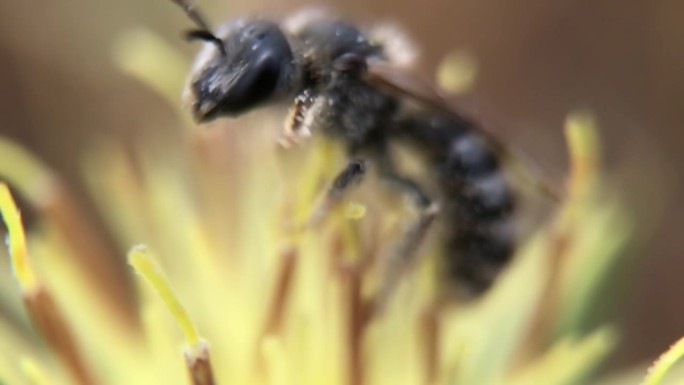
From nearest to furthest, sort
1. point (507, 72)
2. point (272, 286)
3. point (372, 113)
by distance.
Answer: point (372, 113)
point (272, 286)
point (507, 72)

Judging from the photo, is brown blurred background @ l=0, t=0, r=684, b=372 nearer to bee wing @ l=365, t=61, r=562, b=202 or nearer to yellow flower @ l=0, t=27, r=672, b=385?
yellow flower @ l=0, t=27, r=672, b=385

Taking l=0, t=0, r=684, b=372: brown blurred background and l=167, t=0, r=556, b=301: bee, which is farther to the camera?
l=0, t=0, r=684, b=372: brown blurred background

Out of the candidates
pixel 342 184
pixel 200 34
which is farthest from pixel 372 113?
pixel 200 34

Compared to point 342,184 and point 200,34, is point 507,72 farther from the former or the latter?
point 200,34

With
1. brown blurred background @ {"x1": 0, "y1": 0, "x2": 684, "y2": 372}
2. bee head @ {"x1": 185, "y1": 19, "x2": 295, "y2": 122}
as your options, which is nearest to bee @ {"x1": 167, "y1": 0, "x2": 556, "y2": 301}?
bee head @ {"x1": 185, "y1": 19, "x2": 295, "y2": 122}

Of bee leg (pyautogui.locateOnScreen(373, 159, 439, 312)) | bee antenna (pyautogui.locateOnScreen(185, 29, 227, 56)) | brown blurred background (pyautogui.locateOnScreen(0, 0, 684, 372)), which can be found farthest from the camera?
brown blurred background (pyautogui.locateOnScreen(0, 0, 684, 372))

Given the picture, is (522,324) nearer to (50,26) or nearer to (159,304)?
(159,304)

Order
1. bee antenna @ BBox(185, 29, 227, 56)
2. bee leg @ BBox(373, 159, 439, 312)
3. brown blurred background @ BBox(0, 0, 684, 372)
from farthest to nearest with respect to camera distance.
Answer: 1. brown blurred background @ BBox(0, 0, 684, 372)
2. bee leg @ BBox(373, 159, 439, 312)
3. bee antenna @ BBox(185, 29, 227, 56)

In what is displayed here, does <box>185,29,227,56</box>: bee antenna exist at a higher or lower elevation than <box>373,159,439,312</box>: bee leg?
higher
